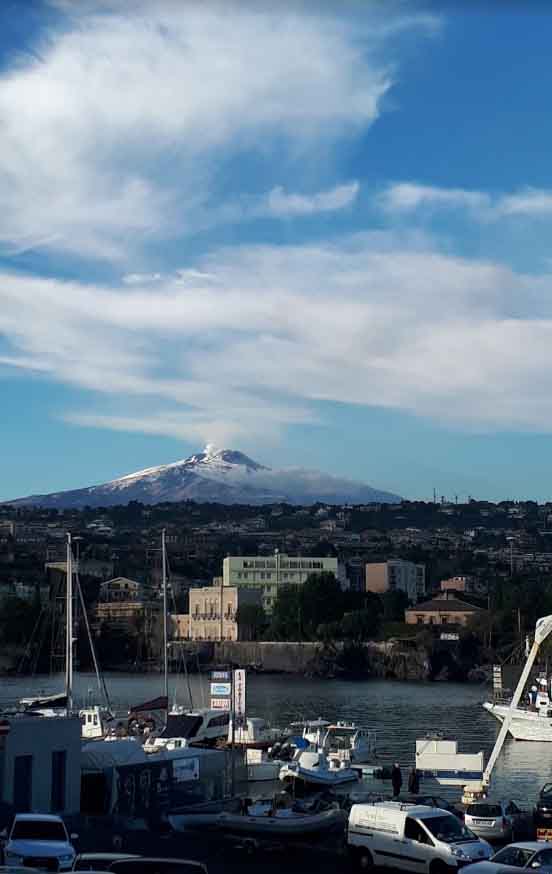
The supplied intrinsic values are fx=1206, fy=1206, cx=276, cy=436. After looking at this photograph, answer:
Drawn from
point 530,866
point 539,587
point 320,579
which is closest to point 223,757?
point 530,866

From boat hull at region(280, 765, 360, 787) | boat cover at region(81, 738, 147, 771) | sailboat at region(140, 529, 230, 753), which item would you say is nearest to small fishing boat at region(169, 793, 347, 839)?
boat cover at region(81, 738, 147, 771)

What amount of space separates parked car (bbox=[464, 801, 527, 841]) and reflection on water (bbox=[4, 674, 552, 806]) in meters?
7.97

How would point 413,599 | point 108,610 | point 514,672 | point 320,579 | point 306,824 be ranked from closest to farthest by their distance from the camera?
point 306,824 → point 514,672 → point 320,579 → point 108,610 → point 413,599

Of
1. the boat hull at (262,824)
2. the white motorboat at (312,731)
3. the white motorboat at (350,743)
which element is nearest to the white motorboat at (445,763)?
the white motorboat at (350,743)

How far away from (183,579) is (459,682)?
64581 millimetres

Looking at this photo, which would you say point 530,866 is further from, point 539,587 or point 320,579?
point 539,587

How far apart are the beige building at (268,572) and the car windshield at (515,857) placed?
108 m

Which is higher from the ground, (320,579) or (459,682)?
(320,579)

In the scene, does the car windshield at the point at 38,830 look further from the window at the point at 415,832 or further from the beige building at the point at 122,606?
the beige building at the point at 122,606

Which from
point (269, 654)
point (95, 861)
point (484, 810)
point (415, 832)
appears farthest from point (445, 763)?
point (269, 654)

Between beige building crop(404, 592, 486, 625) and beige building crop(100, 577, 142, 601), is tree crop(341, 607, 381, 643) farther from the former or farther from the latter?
beige building crop(100, 577, 142, 601)

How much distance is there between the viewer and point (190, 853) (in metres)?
17.3

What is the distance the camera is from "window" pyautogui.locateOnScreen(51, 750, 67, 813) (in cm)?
1905

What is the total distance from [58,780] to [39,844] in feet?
13.5
